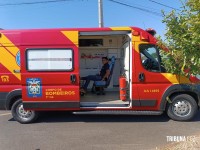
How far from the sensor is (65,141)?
6.07 metres

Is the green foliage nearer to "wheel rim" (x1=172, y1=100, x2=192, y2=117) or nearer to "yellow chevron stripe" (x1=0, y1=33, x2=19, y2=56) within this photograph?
"wheel rim" (x1=172, y1=100, x2=192, y2=117)

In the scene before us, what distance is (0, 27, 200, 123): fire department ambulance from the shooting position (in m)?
7.31

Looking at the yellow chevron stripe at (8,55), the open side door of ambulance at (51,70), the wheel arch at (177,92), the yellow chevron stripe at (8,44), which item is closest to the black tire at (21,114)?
the open side door of ambulance at (51,70)

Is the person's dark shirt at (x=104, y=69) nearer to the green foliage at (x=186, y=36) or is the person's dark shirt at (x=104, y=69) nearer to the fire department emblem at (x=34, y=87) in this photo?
the fire department emblem at (x=34, y=87)

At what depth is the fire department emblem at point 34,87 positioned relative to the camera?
24.0 ft

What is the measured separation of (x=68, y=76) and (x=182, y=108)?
3126 mm

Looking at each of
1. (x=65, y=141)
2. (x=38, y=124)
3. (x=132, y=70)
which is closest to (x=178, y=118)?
(x=132, y=70)

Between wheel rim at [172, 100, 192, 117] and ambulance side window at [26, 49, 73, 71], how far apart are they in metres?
2.98

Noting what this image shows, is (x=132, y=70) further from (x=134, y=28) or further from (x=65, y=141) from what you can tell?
(x=65, y=141)

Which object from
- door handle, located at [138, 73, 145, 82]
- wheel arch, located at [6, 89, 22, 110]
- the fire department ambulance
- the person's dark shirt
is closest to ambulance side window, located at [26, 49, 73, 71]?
the fire department ambulance

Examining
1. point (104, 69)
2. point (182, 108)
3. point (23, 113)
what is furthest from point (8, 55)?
point (182, 108)

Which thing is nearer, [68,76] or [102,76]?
[68,76]

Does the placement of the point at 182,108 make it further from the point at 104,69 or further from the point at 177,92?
the point at 104,69

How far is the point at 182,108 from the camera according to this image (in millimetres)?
7492
